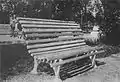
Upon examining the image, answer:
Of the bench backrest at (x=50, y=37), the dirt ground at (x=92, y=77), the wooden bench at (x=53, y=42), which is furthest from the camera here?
the bench backrest at (x=50, y=37)

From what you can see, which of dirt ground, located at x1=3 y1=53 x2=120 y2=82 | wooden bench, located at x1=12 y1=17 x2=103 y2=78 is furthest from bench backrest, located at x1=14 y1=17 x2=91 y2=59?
dirt ground, located at x1=3 y1=53 x2=120 y2=82

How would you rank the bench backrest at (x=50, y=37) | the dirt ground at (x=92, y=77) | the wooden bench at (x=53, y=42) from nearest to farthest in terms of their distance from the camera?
1. the wooden bench at (x=53, y=42)
2. the dirt ground at (x=92, y=77)
3. the bench backrest at (x=50, y=37)

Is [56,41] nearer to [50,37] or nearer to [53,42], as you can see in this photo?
[53,42]

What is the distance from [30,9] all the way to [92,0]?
142 inches

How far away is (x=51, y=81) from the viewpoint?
4352 millimetres

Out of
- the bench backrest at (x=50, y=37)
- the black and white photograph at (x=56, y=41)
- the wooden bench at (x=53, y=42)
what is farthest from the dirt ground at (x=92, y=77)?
the bench backrest at (x=50, y=37)

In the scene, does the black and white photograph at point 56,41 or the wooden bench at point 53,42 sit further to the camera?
the black and white photograph at point 56,41

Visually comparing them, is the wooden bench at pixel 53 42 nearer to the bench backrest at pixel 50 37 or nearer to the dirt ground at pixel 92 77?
the bench backrest at pixel 50 37

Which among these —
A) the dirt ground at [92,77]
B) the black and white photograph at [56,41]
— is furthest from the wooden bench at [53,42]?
the dirt ground at [92,77]

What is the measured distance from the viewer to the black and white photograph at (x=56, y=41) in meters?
4.57

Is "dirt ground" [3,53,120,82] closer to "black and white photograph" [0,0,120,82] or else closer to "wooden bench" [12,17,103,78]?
"black and white photograph" [0,0,120,82]

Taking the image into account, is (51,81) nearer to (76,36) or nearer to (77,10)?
(76,36)

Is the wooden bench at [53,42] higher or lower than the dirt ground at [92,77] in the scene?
higher

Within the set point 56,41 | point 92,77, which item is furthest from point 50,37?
point 92,77
